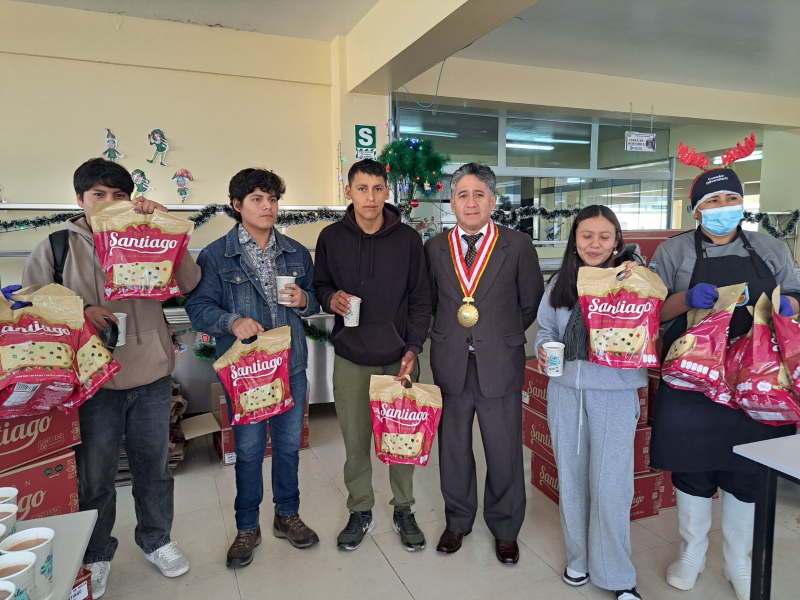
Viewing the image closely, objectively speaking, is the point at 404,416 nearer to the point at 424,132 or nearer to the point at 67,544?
the point at 67,544

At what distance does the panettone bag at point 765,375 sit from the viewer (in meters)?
1.61

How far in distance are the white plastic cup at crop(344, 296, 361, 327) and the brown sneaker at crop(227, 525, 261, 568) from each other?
1029 mm

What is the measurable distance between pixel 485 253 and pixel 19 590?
5.59 ft

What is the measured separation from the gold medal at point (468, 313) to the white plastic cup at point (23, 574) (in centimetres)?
150

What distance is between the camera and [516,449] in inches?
86.4

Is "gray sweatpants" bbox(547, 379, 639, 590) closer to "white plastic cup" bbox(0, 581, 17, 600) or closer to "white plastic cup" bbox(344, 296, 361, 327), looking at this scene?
"white plastic cup" bbox(344, 296, 361, 327)

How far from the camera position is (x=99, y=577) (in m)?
2.00

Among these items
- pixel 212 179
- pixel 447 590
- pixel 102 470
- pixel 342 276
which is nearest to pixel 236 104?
pixel 212 179

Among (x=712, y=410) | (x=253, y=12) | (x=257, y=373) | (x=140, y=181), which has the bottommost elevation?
(x=712, y=410)

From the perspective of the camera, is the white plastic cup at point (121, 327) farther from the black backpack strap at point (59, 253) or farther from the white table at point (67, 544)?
the white table at point (67, 544)

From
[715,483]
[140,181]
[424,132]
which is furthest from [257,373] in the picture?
[424,132]

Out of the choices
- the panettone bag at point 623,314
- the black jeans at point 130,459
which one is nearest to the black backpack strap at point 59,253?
the black jeans at point 130,459

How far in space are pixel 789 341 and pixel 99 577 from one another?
8.21 ft

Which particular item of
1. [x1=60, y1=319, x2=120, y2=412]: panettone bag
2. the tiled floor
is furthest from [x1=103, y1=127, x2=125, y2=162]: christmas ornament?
[x1=60, y1=319, x2=120, y2=412]: panettone bag
